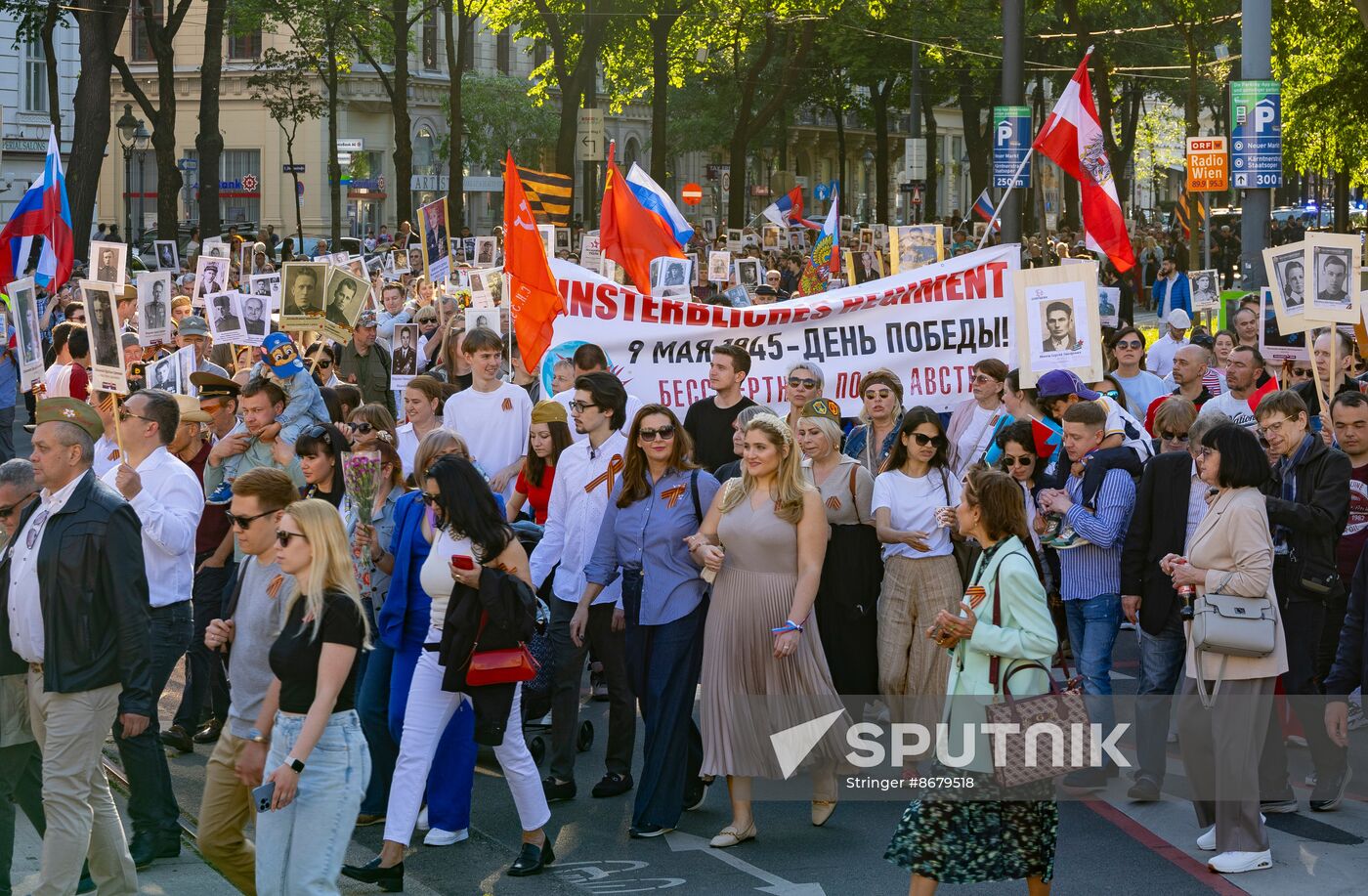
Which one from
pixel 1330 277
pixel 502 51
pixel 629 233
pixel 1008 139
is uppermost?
pixel 502 51

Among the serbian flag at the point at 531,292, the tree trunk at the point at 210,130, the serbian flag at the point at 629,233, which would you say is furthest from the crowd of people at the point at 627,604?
the tree trunk at the point at 210,130

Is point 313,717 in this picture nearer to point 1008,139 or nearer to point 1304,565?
point 1304,565

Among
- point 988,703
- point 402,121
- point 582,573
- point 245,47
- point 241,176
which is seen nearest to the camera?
point 988,703

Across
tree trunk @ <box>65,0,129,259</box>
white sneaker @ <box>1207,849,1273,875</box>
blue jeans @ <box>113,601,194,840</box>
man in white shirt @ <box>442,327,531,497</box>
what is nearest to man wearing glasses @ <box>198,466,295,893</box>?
blue jeans @ <box>113,601,194,840</box>

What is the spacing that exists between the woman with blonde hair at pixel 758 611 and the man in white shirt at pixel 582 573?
814 millimetres

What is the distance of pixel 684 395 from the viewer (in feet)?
36.3

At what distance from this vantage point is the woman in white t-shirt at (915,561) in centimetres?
812

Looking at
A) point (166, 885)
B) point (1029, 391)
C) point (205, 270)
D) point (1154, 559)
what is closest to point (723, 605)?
point (1154, 559)

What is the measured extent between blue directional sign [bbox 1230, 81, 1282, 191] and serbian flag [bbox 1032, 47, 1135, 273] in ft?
7.10

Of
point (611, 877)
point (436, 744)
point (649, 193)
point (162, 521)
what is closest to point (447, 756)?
point (436, 744)

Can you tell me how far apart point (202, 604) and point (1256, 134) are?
11735 millimetres

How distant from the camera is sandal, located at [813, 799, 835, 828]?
7.57 meters

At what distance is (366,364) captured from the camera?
1524 cm

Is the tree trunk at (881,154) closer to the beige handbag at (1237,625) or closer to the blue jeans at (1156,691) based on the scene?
the blue jeans at (1156,691)
